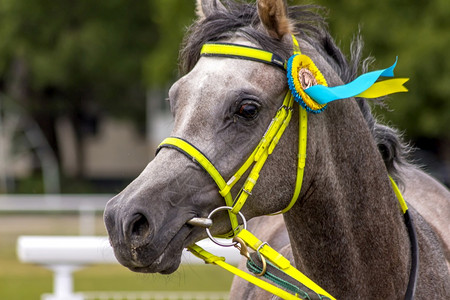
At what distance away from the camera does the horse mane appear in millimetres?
2803

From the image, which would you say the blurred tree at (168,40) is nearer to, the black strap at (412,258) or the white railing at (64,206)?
the white railing at (64,206)

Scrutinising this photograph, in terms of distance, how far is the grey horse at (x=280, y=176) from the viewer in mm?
2475

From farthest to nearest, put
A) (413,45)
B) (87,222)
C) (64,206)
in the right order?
(64,206)
(413,45)
(87,222)

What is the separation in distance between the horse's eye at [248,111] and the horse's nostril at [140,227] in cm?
51

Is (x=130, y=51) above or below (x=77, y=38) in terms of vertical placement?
below

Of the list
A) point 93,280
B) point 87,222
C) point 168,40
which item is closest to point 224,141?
point 93,280

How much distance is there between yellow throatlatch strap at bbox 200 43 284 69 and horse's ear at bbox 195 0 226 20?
0.26m

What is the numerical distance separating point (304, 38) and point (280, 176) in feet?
2.08

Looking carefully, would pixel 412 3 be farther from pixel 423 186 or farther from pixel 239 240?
pixel 239 240

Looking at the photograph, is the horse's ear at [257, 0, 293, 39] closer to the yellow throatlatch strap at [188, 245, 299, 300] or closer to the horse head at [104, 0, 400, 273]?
the horse head at [104, 0, 400, 273]

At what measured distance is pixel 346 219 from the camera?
284 cm

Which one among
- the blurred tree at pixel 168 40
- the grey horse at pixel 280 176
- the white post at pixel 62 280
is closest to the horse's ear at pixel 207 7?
the grey horse at pixel 280 176

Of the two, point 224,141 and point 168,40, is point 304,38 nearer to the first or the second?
point 224,141

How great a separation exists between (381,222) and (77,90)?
26115mm
